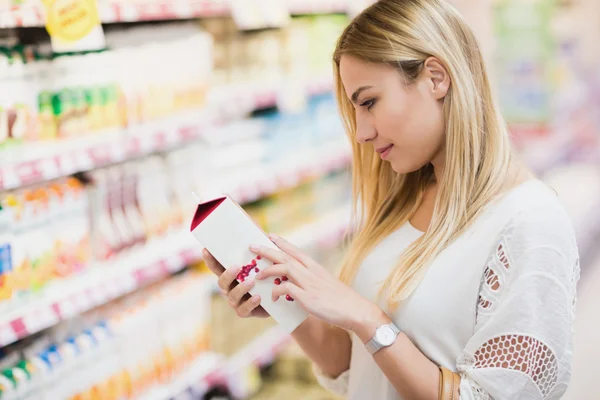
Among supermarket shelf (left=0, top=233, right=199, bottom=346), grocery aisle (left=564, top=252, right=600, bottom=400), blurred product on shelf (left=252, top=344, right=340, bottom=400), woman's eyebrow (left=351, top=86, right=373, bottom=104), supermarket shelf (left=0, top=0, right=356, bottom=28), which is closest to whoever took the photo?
woman's eyebrow (left=351, top=86, right=373, bottom=104)

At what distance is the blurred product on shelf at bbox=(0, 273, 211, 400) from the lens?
7.51 ft

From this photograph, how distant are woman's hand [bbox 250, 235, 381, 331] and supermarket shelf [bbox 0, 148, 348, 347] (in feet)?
2.78

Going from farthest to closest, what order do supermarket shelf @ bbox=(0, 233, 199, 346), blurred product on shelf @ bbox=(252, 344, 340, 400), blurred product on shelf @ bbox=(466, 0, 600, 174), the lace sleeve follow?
blurred product on shelf @ bbox=(466, 0, 600, 174)
blurred product on shelf @ bbox=(252, 344, 340, 400)
supermarket shelf @ bbox=(0, 233, 199, 346)
the lace sleeve

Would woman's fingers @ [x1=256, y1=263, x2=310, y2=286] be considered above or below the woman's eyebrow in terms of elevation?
below

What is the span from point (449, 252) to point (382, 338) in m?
0.25

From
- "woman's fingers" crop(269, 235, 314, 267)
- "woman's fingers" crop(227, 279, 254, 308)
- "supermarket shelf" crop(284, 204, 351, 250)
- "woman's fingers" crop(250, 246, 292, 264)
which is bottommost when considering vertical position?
"supermarket shelf" crop(284, 204, 351, 250)

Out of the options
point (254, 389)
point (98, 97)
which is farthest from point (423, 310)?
point (254, 389)

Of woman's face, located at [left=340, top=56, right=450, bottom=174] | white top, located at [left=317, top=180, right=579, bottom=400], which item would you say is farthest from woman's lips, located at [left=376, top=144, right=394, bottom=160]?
white top, located at [left=317, top=180, right=579, bottom=400]

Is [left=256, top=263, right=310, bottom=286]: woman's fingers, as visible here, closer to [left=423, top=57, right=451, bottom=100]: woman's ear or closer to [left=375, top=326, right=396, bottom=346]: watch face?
[left=375, top=326, right=396, bottom=346]: watch face

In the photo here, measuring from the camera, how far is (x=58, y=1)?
2076 mm

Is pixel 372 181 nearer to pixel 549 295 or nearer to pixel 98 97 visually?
pixel 549 295

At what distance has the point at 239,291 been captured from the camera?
165 cm

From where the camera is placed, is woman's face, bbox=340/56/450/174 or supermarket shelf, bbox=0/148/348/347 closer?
woman's face, bbox=340/56/450/174

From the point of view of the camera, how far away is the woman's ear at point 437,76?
1608mm
